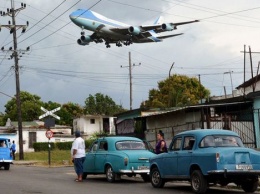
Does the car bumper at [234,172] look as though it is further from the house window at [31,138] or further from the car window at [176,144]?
the house window at [31,138]

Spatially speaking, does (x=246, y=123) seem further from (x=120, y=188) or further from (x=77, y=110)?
(x=77, y=110)

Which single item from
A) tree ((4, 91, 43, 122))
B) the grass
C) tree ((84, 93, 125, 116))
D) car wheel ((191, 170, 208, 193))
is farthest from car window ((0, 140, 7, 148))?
tree ((84, 93, 125, 116))

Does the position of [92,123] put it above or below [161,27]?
below

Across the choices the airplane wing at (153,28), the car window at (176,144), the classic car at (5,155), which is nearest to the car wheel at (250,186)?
the car window at (176,144)

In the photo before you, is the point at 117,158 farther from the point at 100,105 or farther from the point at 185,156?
the point at 100,105

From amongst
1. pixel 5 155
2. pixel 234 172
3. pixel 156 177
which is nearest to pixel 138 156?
pixel 156 177
